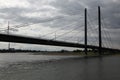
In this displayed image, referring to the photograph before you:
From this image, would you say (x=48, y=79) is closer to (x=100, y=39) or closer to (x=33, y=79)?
(x=33, y=79)

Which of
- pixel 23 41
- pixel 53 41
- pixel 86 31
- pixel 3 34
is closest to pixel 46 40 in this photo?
pixel 53 41

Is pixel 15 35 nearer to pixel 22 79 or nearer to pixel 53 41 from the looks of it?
pixel 53 41

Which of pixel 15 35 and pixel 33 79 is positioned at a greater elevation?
pixel 15 35

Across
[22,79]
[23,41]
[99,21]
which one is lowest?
[22,79]

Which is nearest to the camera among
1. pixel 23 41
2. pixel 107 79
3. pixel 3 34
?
pixel 107 79

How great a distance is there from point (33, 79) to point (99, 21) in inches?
3104

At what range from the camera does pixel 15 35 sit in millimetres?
59031

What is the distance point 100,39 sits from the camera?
313 feet

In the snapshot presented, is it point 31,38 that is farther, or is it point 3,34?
point 31,38

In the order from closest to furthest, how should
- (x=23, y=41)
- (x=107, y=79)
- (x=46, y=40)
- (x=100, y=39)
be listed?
(x=107, y=79), (x=23, y=41), (x=46, y=40), (x=100, y=39)

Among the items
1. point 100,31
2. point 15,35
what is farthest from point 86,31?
point 15,35

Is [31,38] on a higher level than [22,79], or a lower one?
higher

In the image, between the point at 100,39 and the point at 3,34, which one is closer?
the point at 3,34

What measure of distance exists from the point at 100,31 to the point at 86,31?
9.81m
